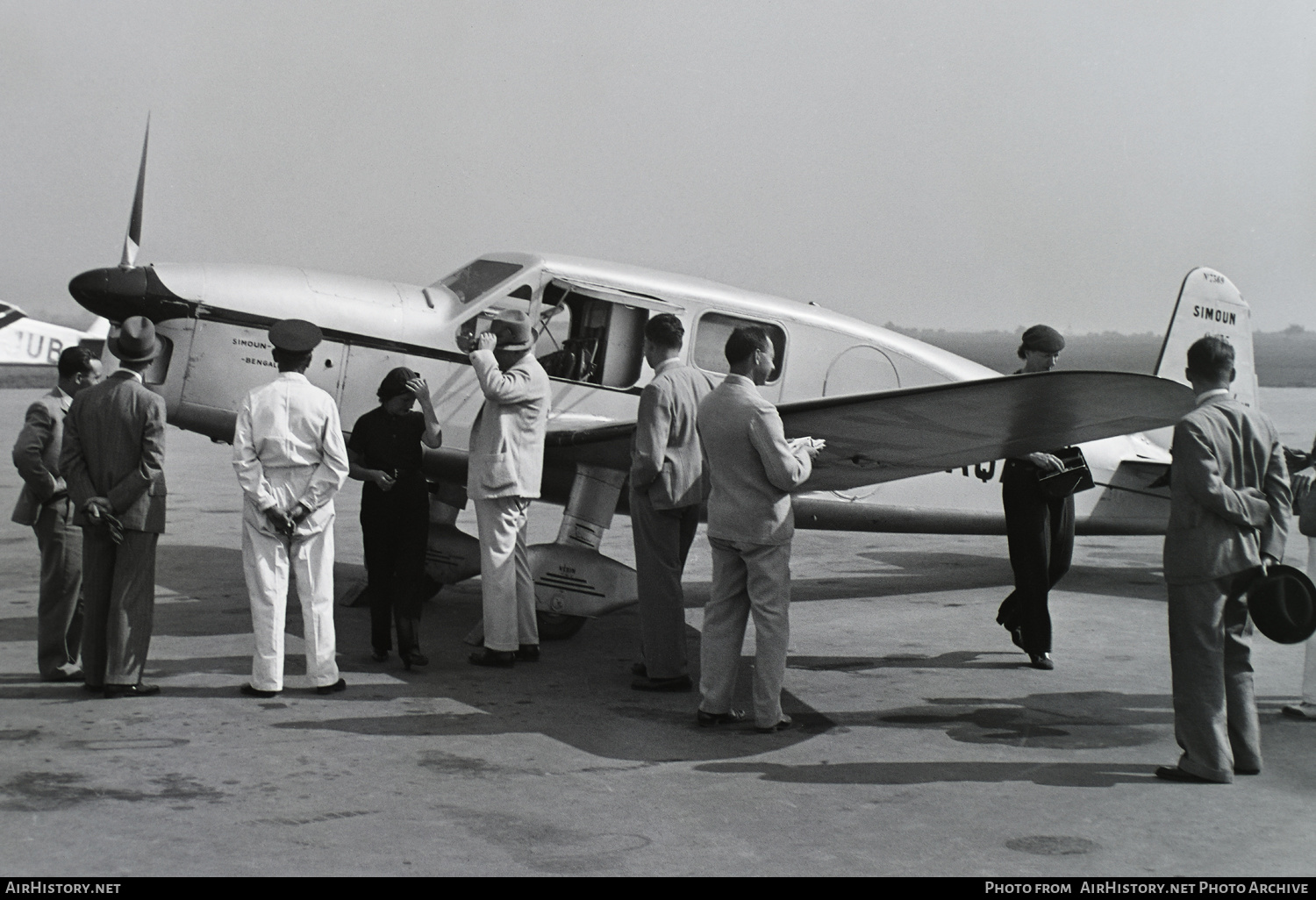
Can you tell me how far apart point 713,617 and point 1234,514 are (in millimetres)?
2213

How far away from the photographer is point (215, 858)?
3.51 metres

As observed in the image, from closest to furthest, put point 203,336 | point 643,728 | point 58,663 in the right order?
point 643,728 → point 58,663 → point 203,336

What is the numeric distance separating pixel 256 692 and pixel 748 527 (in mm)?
2534

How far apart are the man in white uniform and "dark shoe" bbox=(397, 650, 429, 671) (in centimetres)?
56

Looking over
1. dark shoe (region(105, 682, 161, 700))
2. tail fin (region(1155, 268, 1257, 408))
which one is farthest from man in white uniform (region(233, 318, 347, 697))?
tail fin (region(1155, 268, 1257, 408))

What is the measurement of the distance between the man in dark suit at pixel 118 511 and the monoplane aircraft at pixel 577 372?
179 cm

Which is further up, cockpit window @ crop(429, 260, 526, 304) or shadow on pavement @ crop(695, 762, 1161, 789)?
cockpit window @ crop(429, 260, 526, 304)

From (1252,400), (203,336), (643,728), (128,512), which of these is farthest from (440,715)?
(1252,400)

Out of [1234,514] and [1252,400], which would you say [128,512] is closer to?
[1234,514]

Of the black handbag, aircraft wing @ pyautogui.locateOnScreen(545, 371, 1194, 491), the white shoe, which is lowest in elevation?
the white shoe

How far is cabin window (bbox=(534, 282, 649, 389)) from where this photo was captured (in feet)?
26.5

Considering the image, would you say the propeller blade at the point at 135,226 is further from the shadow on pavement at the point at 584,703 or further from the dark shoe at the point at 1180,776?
the dark shoe at the point at 1180,776

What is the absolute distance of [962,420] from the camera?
19.6 ft

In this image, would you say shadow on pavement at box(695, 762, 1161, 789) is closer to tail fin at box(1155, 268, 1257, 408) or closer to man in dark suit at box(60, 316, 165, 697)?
man in dark suit at box(60, 316, 165, 697)
